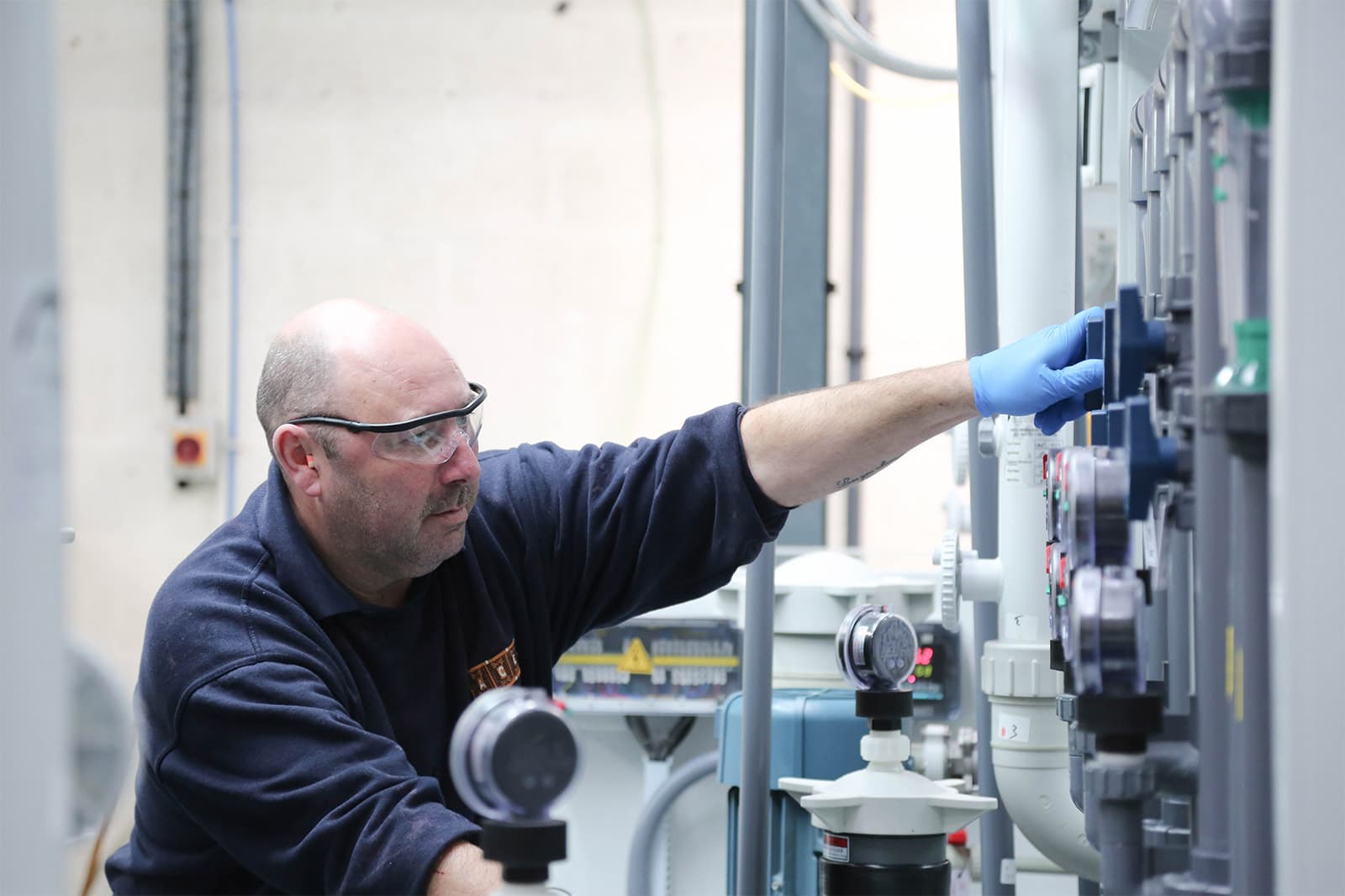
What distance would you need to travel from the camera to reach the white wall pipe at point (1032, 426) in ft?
5.06

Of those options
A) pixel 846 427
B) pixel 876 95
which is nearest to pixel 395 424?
pixel 846 427

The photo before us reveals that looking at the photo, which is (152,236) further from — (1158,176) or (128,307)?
(1158,176)

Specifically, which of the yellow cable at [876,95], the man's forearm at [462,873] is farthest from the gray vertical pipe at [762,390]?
the yellow cable at [876,95]

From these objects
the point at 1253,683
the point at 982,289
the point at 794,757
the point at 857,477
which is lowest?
the point at 794,757

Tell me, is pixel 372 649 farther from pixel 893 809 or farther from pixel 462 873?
pixel 893 809

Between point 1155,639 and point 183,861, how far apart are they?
0.96 metres

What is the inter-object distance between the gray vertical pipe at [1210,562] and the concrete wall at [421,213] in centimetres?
250

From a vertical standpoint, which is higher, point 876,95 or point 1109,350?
point 876,95

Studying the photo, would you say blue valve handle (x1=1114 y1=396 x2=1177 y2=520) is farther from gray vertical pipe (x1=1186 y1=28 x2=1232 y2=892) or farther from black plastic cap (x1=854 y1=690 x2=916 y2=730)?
black plastic cap (x1=854 y1=690 x2=916 y2=730)

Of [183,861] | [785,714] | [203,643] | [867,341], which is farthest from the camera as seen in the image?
[867,341]

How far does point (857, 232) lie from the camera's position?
3252mm

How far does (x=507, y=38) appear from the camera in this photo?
3.38 metres

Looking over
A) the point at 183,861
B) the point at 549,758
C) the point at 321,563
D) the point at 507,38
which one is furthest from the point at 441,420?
the point at 507,38

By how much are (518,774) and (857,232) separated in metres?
2.65
